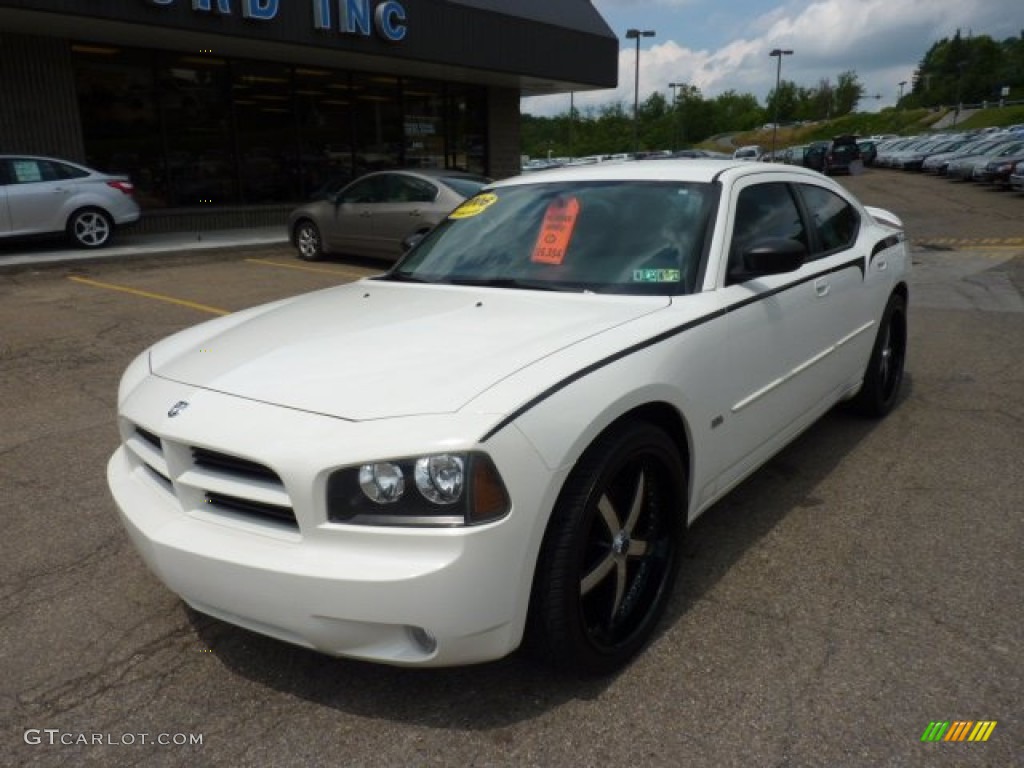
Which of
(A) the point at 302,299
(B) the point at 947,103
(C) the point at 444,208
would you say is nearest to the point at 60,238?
(C) the point at 444,208

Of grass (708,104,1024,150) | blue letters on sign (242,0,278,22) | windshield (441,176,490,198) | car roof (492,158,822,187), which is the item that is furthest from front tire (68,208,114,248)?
grass (708,104,1024,150)

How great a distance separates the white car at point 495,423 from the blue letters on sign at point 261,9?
1103 cm

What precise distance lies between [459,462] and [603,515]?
63 centimetres

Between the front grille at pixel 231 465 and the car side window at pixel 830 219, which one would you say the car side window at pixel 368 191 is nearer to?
the car side window at pixel 830 219

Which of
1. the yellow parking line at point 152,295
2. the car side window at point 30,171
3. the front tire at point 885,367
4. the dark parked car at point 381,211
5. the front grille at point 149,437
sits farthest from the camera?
the car side window at point 30,171

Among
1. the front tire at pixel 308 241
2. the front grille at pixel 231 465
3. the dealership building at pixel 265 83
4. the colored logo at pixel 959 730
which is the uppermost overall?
the dealership building at pixel 265 83

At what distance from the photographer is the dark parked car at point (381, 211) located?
36.7 feet

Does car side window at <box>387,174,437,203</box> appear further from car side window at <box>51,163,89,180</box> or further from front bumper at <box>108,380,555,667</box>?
front bumper at <box>108,380,555,667</box>

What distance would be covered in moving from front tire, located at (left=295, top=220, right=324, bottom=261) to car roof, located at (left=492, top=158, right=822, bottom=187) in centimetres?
903

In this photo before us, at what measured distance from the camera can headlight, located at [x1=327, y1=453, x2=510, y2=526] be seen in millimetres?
2123

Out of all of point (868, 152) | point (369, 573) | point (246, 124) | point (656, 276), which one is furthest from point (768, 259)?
point (868, 152)

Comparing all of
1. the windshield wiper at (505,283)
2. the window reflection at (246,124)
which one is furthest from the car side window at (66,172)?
the windshield wiper at (505,283)

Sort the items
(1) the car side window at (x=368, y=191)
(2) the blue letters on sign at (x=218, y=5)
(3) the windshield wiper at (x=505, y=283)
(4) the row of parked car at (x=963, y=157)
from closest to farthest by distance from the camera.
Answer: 1. (3) the windshield wiper at (x=505, y=283)
2. (1) the car side window at (x=368, y=191)
3. (2) the blue letters on sign at (x=218, y=5)
4. (4) the row of parked car at (x=963, y=157)

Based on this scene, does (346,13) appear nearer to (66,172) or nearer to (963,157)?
(66,172)
